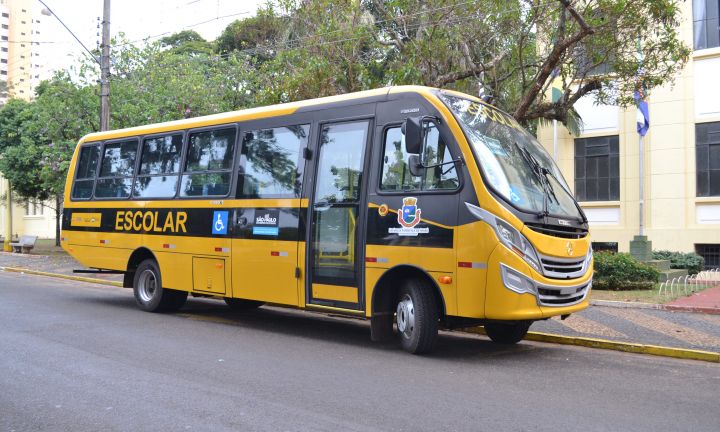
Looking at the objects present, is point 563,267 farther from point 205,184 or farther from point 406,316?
point 205,184

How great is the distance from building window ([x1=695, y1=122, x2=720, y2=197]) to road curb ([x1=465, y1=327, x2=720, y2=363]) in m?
14.6

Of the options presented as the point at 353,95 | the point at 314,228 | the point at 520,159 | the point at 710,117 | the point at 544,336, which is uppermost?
the point at 710,117

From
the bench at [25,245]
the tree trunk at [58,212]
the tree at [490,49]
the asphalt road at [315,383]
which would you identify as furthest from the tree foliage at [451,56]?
the tree trunk at [58,212]

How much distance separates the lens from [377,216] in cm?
819

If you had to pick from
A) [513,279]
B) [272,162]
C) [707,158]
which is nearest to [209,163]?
[272,162]

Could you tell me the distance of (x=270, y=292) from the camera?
941 centimetres

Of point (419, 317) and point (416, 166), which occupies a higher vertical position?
point (416, 166)

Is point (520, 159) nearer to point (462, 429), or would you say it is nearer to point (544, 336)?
point (544, 336)

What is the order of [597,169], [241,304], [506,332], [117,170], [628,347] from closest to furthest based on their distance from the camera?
[628,347], [506,332], [241,304], [117,170], [597,169]

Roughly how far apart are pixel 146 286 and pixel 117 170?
2343 millimetres

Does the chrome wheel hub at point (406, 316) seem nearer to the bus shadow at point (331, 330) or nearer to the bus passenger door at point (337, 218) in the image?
the bus shadow at point (331, 330)

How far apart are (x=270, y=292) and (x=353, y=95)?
303 centimetres

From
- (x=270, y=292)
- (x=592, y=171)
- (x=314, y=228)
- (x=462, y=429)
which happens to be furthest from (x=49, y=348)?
(x=592, y=171)

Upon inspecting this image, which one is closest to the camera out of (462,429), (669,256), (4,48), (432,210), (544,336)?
(462,429)
